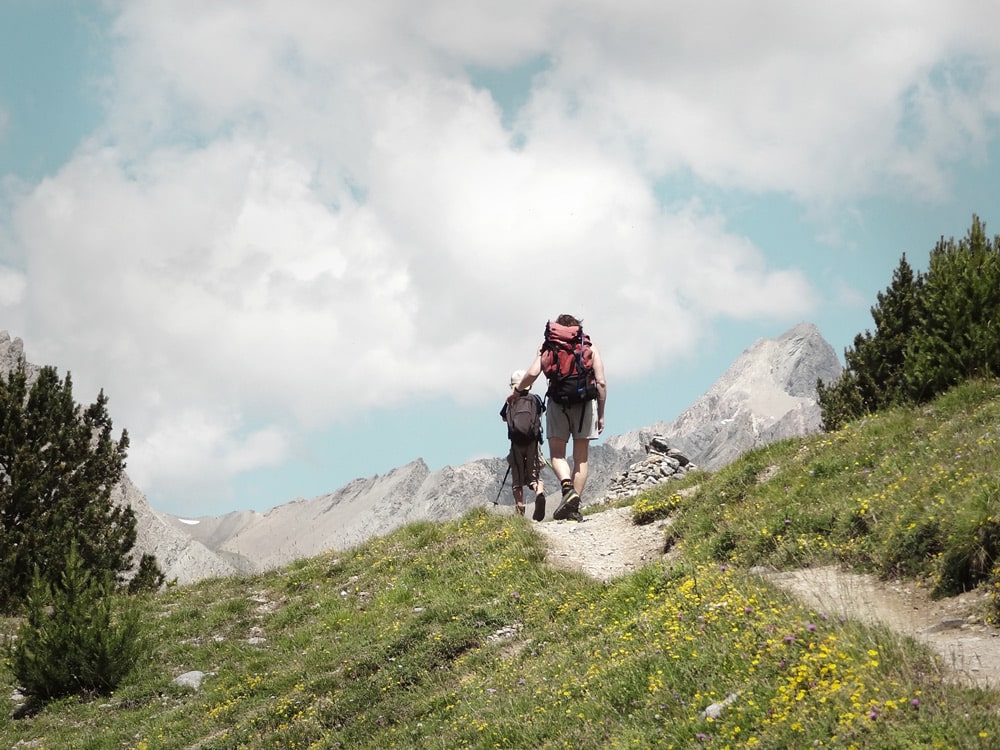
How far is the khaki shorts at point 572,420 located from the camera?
15578 millimetres

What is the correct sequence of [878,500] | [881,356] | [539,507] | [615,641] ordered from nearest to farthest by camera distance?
[615,641], [878,500], [539,507], [881,356]

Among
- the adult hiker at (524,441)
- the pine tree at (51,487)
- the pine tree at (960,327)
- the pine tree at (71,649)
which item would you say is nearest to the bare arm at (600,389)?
the adult hiker at (524,441)

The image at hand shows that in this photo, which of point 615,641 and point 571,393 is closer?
point 615,641

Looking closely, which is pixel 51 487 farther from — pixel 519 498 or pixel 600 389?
pixel 600 389

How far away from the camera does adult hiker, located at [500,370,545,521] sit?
59.5ft

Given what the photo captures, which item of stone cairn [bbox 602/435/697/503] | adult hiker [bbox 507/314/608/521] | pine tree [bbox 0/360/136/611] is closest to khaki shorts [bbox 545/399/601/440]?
adult hiker [bbox 507/314/608/521]

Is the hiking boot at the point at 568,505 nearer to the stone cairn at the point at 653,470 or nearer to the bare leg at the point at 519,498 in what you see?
the bare leg at the point at 519,498

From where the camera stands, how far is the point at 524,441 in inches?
721

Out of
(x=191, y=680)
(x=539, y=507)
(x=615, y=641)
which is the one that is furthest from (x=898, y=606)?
(x=191, y=680)

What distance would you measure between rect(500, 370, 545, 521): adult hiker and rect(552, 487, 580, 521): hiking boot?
3.69ft

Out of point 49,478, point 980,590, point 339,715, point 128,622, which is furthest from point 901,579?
point 49,478

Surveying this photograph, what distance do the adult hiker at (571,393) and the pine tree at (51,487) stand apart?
14068mm

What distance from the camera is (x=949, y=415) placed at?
1276 cm

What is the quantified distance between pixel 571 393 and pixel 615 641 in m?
7.43
